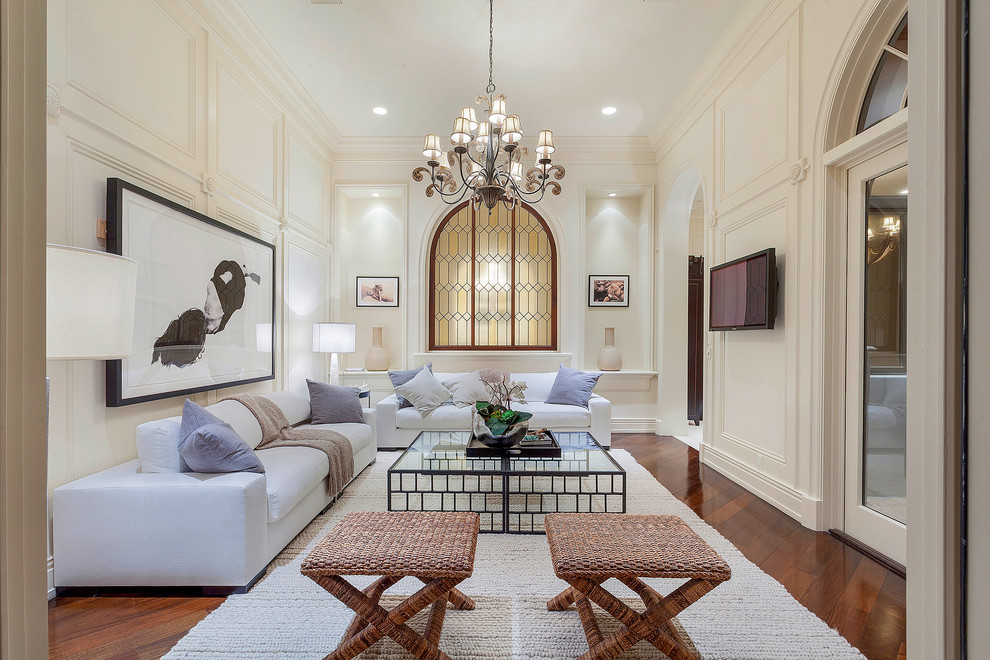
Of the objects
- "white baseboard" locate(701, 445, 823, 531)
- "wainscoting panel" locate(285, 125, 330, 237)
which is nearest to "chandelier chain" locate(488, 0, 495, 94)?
"wainscoting panel" locate(285, 125, 330, 237)

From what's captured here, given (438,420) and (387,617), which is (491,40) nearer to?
(438,420)

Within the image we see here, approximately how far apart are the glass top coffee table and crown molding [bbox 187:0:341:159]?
300cm

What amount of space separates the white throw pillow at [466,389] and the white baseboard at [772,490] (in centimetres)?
208

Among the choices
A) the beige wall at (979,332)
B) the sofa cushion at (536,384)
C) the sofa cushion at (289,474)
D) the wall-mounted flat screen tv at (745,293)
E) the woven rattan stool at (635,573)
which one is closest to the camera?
the beige wall at (979,332)

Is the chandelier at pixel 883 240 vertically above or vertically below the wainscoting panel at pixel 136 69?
below

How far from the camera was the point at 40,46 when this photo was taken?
0.50 m

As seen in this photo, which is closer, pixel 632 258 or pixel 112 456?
pixel 112 456

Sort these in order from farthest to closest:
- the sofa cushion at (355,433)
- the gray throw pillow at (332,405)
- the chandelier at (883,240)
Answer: the gray throw pillow at (332,405) < the sofa cushion at (355,433) < the chandelier at (883,240)

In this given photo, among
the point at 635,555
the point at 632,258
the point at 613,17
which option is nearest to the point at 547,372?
the point at 632,258

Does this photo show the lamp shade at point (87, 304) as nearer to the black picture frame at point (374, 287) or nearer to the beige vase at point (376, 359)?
the beige vase at point (376, 359)

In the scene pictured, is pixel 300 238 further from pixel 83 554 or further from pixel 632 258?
pixel 632 258

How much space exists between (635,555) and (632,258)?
4609mm

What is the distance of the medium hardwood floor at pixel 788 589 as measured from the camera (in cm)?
172

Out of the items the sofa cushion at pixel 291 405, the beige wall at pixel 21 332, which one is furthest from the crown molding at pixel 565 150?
the beige wall at pixel 21 332
